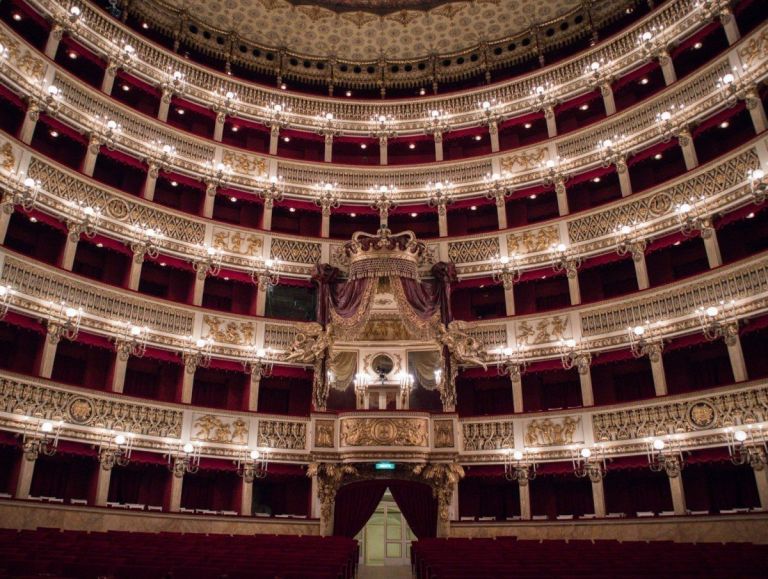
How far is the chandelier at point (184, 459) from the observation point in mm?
20109

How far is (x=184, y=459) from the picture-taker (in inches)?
796

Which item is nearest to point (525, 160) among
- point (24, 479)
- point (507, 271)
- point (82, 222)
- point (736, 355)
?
point (507, 271)

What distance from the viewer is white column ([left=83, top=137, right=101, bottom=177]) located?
22.4 metres

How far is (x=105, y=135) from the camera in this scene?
23.0m

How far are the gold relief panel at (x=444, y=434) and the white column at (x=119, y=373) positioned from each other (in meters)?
10.6

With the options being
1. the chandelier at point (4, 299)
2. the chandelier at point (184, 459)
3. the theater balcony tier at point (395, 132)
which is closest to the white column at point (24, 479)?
the chandelier at point (184, 459)

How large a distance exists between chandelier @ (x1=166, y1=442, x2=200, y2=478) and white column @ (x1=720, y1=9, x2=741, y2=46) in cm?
2318

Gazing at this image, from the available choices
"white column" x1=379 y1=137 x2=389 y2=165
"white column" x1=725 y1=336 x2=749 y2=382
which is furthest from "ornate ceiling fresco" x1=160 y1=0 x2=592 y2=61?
"white column" x1=725 y1=336 x2=749 y2=382

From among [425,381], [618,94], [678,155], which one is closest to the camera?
[425,381]

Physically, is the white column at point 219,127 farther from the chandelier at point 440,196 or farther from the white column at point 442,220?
the white column at point 442,220

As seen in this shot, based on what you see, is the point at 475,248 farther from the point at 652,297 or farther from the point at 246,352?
the point at 246,352

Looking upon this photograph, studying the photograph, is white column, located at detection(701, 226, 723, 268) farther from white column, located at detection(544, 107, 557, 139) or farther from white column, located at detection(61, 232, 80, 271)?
white column, located at detection(61, 232, 80, 271)

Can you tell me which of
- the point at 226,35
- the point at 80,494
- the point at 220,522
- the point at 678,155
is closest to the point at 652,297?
the point at 678,155

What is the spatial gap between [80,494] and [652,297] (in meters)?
20.3
